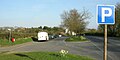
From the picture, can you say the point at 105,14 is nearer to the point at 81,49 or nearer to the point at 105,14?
the point at 105,14

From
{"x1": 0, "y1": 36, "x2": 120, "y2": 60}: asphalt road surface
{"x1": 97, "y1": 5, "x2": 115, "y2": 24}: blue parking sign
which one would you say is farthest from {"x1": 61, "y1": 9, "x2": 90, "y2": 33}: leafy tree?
{"x1": 97, "y1": 5, "x2": 115, "y2": 24}: blue parking sign

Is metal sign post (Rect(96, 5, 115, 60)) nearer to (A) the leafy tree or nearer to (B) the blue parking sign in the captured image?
(B) the blue parking sign

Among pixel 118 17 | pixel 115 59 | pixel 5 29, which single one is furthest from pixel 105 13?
pixel 118 17

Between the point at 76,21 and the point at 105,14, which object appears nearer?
the point at 105,14

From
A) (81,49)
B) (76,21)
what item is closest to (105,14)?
(81,49)

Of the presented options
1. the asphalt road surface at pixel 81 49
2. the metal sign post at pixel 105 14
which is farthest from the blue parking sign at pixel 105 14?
the asphalt road surface at pixel 81 49

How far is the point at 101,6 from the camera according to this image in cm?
880

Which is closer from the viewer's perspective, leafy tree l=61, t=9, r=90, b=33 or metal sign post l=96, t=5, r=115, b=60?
metal sign post l=96, t=5, r=115, b=60

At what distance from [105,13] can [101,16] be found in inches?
6.1

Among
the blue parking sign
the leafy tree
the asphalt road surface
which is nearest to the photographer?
the blue parking sign

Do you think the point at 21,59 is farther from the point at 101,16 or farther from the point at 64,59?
the point at 101,16

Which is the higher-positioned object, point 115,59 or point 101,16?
point 101,16

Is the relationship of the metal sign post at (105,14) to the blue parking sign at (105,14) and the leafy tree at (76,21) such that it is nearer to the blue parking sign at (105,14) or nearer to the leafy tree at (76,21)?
the blue parking sign at (105,14)

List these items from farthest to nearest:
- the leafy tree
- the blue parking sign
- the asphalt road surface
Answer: the leafy tree < the asphalt road surface < the blue parking sign
